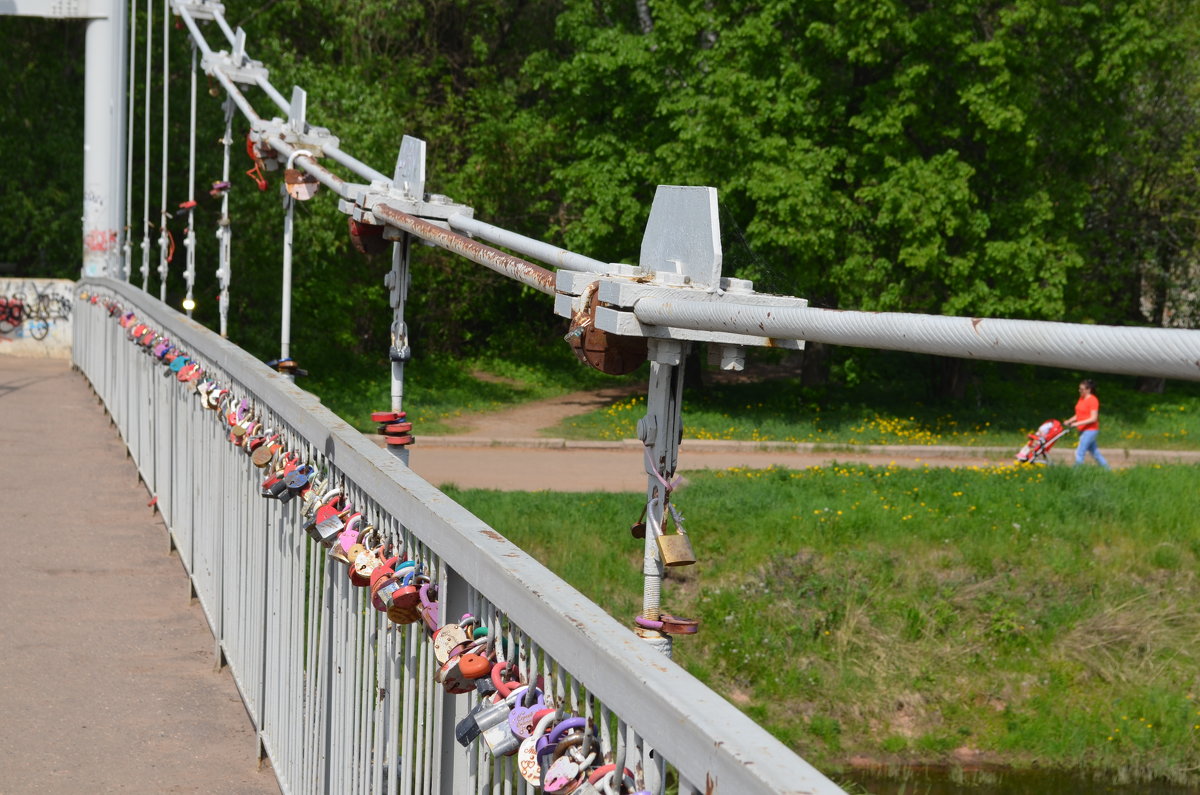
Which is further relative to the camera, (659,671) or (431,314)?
(431,314)

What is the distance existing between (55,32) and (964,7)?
16.5m

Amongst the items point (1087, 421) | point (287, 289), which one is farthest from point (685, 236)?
point (1087, 421)

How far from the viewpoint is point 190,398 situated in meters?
7.32

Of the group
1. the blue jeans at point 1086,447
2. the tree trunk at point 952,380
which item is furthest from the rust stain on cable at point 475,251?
the tree trunk at point 952,380

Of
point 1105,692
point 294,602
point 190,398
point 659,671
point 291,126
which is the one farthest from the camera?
point 1105,692

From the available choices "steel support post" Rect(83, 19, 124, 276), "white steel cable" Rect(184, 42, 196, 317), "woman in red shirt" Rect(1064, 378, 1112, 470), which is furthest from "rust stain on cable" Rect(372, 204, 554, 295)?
"steel support post" Rect(83, 19, 124, 276)

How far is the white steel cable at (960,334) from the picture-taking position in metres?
1.54

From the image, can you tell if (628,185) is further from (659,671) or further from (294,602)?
(659,671)

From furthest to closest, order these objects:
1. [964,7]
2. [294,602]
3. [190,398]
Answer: [964,7] < [190,398] < [294,602]

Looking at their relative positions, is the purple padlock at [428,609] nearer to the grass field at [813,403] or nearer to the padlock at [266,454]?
the padlock at [266,454]

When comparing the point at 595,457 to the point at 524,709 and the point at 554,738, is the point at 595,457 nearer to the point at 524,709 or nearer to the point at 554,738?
the point at 524,709

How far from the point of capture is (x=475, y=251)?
4.59 m

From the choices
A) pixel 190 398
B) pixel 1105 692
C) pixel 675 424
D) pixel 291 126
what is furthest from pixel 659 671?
pixel 1105 692

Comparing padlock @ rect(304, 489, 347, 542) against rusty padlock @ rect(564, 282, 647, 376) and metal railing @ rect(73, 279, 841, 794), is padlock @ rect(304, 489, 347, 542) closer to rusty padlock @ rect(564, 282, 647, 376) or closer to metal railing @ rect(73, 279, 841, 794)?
metal railing @ rect(73, 279, 841, 794)
